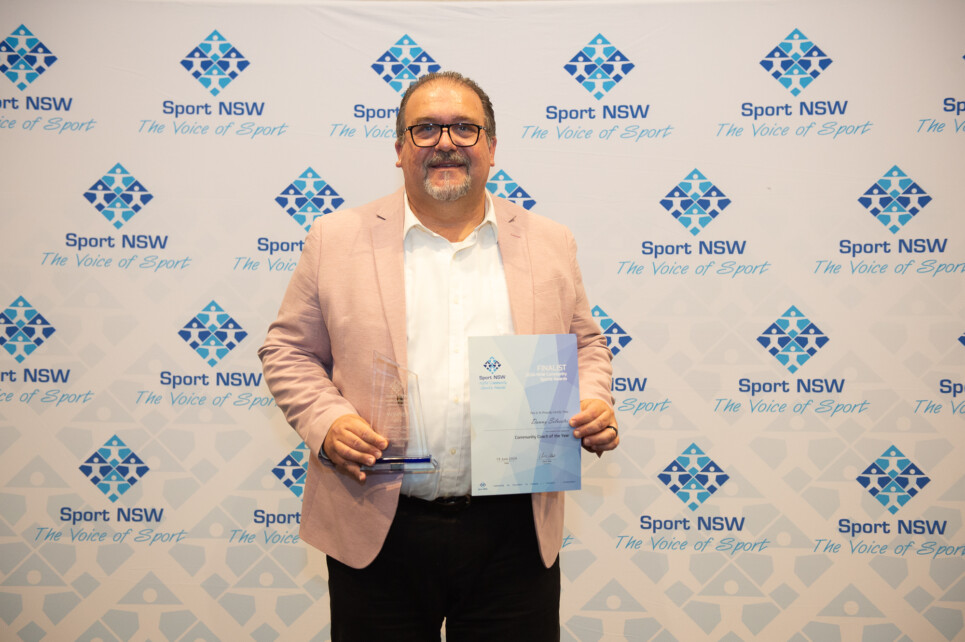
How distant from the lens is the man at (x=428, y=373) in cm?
164

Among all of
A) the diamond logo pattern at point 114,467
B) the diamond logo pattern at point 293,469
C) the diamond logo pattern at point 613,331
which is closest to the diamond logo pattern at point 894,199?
the diamond logo pattern at point 613,331

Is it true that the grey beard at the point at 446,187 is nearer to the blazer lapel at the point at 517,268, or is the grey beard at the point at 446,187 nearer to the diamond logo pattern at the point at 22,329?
the blazer lapel at the point at 517,268

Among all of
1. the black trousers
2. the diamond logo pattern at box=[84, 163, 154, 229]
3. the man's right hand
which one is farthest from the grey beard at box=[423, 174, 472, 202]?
the diamond logo pattern at box=[84, 163, 154, 229]

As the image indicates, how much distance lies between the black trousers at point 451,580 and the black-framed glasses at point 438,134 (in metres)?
1.00

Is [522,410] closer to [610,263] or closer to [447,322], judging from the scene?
[447,322]

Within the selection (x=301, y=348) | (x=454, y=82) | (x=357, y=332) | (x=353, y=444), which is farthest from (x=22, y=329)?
(x=454, y=82)

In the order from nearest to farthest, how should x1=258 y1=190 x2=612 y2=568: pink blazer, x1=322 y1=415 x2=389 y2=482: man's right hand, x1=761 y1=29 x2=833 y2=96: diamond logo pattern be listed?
x1=322 y1=415 x2=389 y2=482: man's right hand, x1=258 y1=190 x2=612 y2=568: pink blazer, x1=761 y1=29 x2=833 y2=96: diamond logo pattern

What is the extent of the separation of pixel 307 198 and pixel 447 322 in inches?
55.8

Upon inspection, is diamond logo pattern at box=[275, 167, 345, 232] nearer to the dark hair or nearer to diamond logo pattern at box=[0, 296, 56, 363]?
the dark hair

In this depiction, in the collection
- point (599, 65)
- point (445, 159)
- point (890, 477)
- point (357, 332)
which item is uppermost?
point (599, 65)

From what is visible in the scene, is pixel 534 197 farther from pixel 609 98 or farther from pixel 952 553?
pixel 952 553

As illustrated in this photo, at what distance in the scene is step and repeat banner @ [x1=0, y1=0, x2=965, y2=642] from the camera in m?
2.76

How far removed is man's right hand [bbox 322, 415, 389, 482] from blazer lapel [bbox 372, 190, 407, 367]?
0.65 ft

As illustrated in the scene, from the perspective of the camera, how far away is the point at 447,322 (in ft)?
5.56
